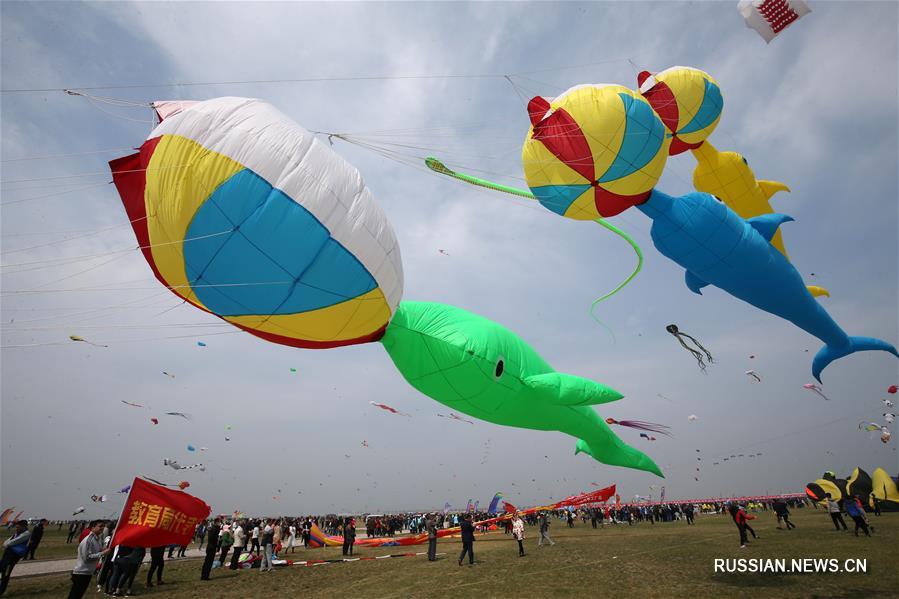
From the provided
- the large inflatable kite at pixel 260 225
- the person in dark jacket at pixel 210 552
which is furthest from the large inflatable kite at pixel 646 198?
the person in dark jacket at pixel 210 552

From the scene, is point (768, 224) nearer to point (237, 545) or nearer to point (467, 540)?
point (467, 540)

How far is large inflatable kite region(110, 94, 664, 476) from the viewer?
18.6 feet

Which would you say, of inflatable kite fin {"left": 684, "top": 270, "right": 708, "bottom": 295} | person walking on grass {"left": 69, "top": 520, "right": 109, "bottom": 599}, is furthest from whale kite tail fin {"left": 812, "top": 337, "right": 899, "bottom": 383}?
person walking on grass {"left": 69, "top": 520, "right": 109, "bottom": 599}

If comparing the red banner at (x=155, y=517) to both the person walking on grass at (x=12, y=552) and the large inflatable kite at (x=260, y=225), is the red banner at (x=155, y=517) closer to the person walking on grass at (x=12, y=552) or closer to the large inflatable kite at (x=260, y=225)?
the person walking on grass at (x=12, y=552)

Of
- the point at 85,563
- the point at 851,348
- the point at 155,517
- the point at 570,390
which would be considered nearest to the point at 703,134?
the point at 851,348

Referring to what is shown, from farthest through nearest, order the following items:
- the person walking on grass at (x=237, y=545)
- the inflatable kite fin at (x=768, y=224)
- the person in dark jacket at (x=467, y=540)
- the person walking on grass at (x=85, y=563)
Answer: the person walking on grass at (x=237, y=545)
the person in dark jacket at (x=467, y=540)
the inflatable kite fin at (x=768, y=224)
the person walking on grass at (x=85, y=563)

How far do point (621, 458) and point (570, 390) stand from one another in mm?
3699

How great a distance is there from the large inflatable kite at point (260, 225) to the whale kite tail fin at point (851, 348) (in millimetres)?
9918

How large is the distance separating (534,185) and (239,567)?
14.7 m

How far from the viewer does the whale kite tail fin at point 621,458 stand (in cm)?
1146

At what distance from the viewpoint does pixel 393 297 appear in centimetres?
733

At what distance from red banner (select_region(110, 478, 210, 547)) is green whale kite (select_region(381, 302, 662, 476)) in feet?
16.0

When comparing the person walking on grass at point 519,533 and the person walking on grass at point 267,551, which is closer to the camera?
the person walking on grass at point 267,551

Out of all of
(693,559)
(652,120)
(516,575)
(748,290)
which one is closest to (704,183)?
(748,290)
